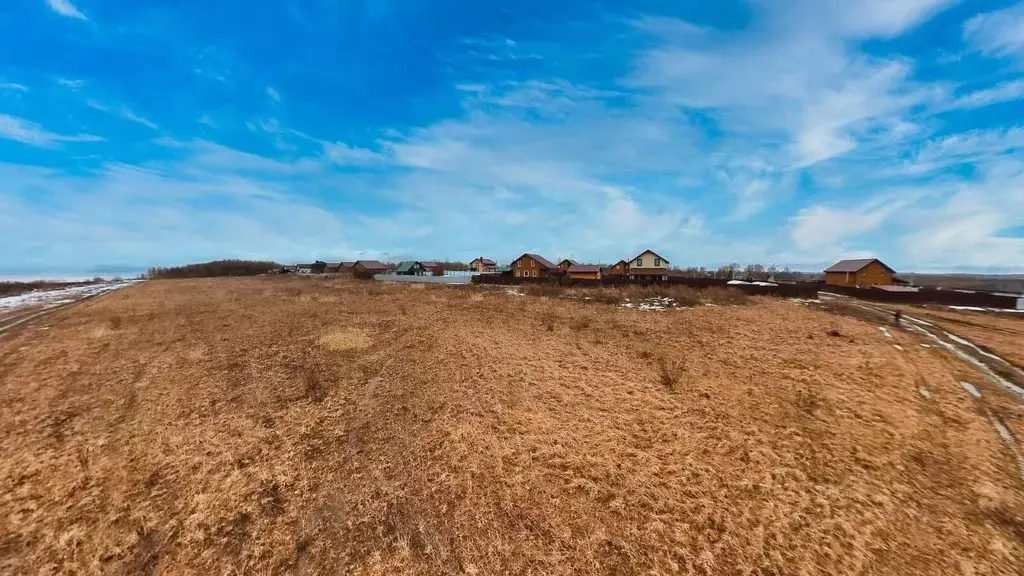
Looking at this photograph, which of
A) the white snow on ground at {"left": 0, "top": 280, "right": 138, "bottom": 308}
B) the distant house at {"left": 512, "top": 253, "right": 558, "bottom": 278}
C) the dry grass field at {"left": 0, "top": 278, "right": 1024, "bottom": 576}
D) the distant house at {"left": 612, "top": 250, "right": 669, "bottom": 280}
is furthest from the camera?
the distant house at {"left": 512, "top": 253, "right": 558, "bottom": 278}

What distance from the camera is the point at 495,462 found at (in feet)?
25.5

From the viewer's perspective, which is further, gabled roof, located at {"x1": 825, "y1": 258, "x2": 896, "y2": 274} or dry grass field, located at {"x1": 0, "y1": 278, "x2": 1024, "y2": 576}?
gabled roof, located at {"x1": 825, "y1": 258, "x2": 896, "y2": 274}

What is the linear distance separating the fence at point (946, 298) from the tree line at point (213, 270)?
12977cm

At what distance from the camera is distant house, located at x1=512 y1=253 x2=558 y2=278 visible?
63.8 metres

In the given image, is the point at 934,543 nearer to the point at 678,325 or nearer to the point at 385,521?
the point at 385,521

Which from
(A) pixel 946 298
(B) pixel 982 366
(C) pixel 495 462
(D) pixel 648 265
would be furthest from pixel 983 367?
(D) pixel 648 265

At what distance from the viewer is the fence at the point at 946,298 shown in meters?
35.7

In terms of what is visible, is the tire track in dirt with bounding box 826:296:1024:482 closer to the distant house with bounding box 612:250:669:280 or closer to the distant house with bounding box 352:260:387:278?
the distant house with bounding box 612:250:669:280

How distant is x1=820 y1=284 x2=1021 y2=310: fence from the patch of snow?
3708 centimetres

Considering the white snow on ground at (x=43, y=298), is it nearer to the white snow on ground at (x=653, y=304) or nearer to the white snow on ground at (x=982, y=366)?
the white snow on ground at (x=653, y=304)

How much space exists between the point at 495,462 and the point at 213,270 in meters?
130

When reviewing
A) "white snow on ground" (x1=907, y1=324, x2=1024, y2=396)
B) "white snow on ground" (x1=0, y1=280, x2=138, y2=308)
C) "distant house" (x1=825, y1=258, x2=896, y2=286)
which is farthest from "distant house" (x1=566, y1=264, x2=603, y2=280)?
"white snow on ground" (x1=0, y1=280, x2=138, y2=308)

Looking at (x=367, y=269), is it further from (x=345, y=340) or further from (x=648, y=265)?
(x=345, y=340)

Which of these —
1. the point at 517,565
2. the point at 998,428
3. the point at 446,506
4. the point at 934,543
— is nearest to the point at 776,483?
the point at 934,543
